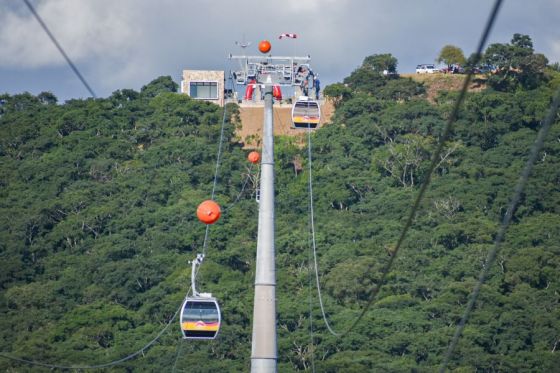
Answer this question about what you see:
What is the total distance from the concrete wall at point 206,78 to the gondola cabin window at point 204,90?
0.67ft

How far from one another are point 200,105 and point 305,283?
22396 millimetres

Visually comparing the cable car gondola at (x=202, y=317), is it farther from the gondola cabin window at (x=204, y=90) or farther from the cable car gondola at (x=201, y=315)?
the gondola cabin window at (x=204, y=90)

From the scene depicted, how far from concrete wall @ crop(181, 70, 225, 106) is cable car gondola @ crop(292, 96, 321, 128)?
51608mm

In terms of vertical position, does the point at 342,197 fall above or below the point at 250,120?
below

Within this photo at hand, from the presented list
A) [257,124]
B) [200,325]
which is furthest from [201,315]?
[257,124]

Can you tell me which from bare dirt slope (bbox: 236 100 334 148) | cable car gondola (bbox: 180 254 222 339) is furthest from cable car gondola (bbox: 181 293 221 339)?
bare dirt slope (bbox: 236 100 334 148)

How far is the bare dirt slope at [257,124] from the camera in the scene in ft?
301

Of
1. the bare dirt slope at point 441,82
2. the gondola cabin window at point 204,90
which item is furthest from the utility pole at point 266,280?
the bare dirt slope at point 441,82

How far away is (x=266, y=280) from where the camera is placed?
28.8 meters

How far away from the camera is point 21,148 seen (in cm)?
9519

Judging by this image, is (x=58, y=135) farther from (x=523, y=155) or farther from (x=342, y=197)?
(x=523, y=155)

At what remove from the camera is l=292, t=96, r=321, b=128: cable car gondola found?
39344mm

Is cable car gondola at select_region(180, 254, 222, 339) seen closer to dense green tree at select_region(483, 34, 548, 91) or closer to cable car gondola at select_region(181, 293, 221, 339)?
cable car gondola at select_region(181, 293, 221, 339)

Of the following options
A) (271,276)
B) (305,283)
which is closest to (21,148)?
(305,283)
